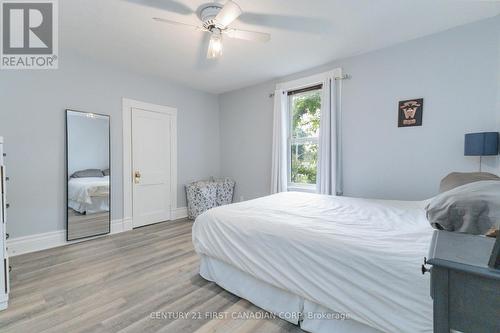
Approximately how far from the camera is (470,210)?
1.04 meters

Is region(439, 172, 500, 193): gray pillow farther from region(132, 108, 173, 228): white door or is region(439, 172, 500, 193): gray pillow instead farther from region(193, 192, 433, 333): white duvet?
region(132, 108, 173, 228): white door

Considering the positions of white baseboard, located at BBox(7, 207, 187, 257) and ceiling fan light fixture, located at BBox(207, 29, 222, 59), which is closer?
ceiling fan light fixture, located at BBox(207, 29, 222, 59)

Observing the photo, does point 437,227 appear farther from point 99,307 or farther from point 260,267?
point 99,307

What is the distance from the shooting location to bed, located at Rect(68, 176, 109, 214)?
3031mm

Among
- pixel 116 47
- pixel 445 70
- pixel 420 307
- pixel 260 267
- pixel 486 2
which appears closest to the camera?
pixel 420 307

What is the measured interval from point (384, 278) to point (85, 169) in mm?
3597

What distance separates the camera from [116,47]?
2779 millimetres

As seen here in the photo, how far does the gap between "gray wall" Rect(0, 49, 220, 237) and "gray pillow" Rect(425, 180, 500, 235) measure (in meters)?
3.81

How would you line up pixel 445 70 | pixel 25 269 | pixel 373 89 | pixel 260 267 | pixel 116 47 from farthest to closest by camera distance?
pixel 373 89 → pixel 116 47 → pixel 445 70 → pixel 25 269 → pixel 260 267

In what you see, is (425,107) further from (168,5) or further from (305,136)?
(168,5)

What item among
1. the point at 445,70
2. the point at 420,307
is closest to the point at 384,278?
the point at 420,307

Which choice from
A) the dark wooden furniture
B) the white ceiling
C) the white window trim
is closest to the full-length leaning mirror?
the white ceiling

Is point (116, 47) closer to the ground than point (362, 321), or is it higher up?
higher up

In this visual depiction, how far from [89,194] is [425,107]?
4.45m
